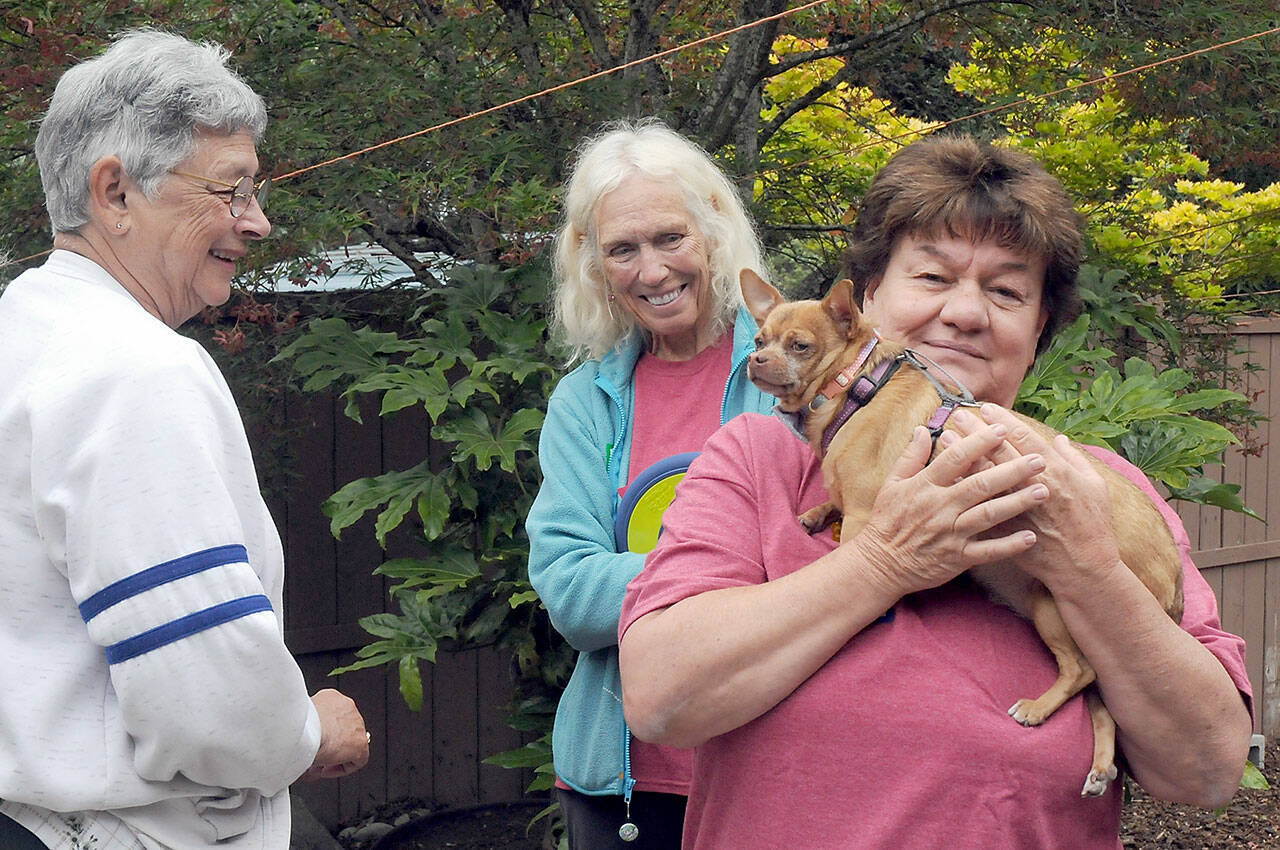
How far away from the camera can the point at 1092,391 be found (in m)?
3.60

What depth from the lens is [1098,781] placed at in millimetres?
1597

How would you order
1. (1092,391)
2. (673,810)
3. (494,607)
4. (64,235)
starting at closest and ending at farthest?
(64,235) → (673,810) → (1092,391) → (494,607)

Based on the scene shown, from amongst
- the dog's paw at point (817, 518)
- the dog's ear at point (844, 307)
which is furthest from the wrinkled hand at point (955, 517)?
the dog's ear at point (844, 307)

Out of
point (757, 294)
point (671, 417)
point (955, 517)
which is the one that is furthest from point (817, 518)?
point (671, 417)

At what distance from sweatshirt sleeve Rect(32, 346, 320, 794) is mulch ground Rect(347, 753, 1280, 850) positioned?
392 centimetres

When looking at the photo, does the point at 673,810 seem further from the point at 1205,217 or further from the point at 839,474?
the point at 1205,217

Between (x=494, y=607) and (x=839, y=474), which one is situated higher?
(x=839, y=474)

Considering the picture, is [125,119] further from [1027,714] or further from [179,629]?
[1027,714]

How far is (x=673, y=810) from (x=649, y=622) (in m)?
0.94

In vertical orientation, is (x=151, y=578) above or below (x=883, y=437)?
below

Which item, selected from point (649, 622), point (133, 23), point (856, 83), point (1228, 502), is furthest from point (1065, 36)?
point (649, 622)

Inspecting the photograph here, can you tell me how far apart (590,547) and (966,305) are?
985mm

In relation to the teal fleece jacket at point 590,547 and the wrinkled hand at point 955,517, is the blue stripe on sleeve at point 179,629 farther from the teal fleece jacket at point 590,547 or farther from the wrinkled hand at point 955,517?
the wrinkled hand at point 955,517

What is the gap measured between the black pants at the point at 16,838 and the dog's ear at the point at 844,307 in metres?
1.49
